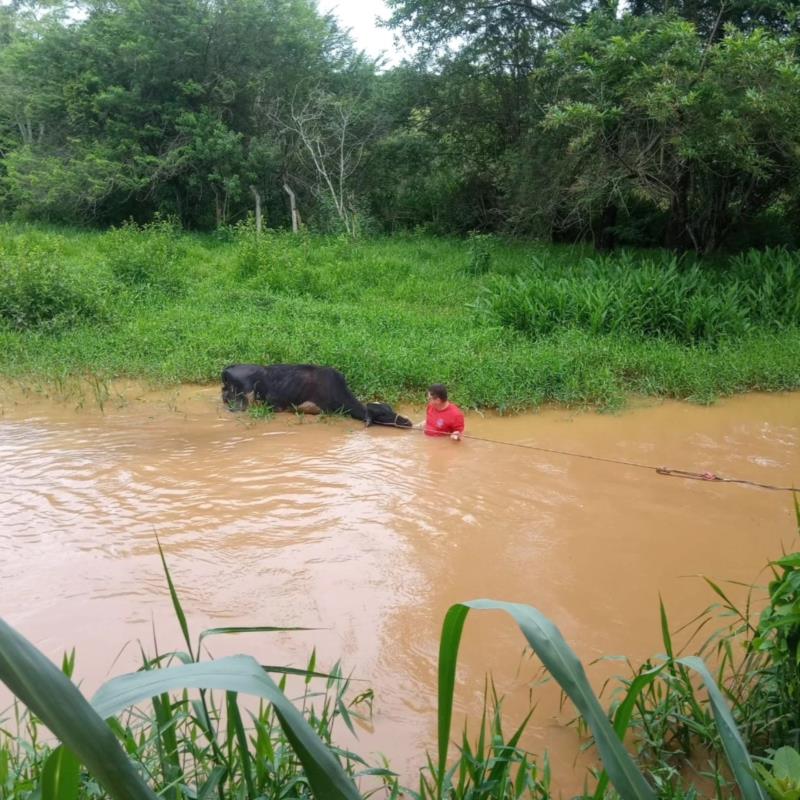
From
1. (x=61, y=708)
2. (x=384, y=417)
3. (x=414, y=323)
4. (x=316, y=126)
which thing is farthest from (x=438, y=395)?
(x=316, y=126)

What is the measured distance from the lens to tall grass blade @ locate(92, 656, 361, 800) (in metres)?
0.83

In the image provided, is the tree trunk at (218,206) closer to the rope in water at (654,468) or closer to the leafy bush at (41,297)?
the leafy bush at (41,297)

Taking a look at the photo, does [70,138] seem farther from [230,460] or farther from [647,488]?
[647,488]

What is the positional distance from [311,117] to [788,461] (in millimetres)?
14632

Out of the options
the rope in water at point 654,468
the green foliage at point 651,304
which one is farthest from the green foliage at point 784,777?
the green foliage at point 651,304

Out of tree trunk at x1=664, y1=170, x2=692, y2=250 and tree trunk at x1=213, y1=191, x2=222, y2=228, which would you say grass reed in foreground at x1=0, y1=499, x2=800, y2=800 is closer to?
tree trunk at x1=664, y1=170, x2=692, y2=250

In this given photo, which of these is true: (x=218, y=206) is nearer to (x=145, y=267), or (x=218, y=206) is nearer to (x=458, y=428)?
(x=145, y=267)

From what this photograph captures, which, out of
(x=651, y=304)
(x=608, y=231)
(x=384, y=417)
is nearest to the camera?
(x=384, y=417)

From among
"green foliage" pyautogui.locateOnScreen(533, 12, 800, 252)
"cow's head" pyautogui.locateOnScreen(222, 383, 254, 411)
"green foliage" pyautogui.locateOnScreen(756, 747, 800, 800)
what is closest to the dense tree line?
"green foliage" pyautogui.locateOnScreen(533, 12, 800, 252)

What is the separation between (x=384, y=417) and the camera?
6.56 m

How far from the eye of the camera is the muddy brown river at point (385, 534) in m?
3.36

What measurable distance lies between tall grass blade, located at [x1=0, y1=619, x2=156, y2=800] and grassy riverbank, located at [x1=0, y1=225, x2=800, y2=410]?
21.3 feet

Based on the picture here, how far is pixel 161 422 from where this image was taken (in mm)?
6711

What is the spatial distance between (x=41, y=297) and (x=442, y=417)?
5.83m
